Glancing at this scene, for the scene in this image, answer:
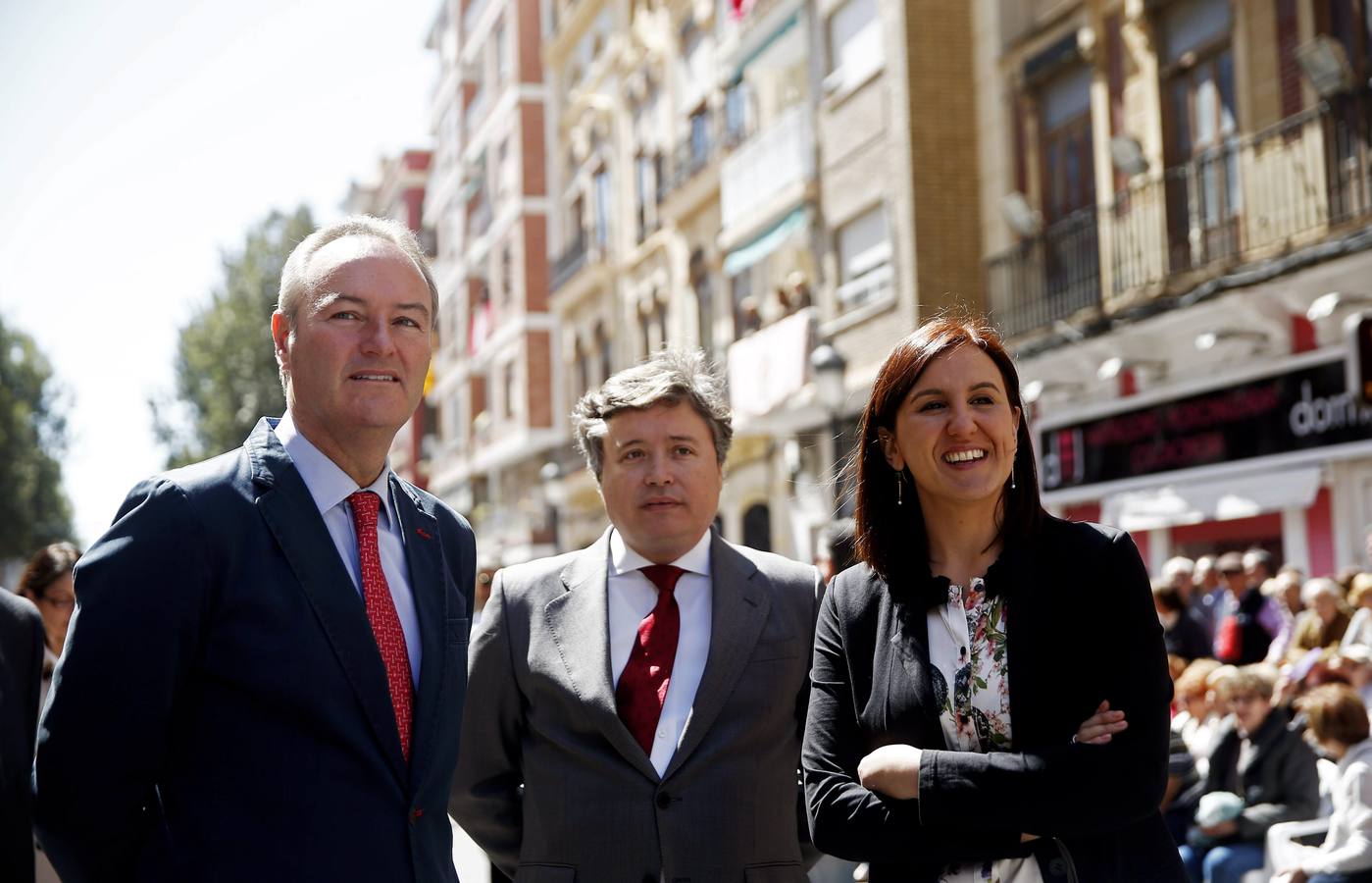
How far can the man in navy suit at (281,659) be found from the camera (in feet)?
9.05

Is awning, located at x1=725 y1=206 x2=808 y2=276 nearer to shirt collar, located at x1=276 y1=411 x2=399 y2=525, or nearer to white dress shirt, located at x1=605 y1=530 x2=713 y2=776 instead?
white dress shirt, located at x1=605 y1=530 x2=713 y2=776

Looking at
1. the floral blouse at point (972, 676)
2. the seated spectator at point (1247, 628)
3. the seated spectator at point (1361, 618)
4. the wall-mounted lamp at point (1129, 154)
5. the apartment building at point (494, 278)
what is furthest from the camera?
the apartment building at point (494, 278)

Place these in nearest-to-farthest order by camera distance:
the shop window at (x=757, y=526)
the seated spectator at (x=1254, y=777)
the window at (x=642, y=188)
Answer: the seated spectator at (x=1254, y=777), the shop window at (x=757, y=526), the window at (x=642, y=188)

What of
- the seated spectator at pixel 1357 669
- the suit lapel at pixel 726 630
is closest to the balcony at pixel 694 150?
the seated spectator at pixel 1357 669

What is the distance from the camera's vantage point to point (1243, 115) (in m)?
15.5

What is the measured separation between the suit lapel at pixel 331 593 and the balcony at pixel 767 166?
20.8m

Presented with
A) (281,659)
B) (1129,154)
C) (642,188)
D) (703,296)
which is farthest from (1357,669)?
(642,188)

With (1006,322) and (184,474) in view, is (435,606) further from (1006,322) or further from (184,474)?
(1006,322)

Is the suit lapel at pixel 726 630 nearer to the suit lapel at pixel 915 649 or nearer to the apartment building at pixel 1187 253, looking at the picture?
the suit lapel at pixel 915 649

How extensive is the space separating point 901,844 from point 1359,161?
12.2 metres

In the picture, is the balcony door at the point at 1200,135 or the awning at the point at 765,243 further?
the awning at the point at 765,243

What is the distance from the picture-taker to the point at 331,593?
9.69ft

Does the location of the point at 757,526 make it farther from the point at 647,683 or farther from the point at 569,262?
the point at 647,683

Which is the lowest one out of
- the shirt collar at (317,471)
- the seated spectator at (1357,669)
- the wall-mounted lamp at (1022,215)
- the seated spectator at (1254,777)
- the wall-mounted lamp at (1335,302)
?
the seated spectator at (1254,777)
